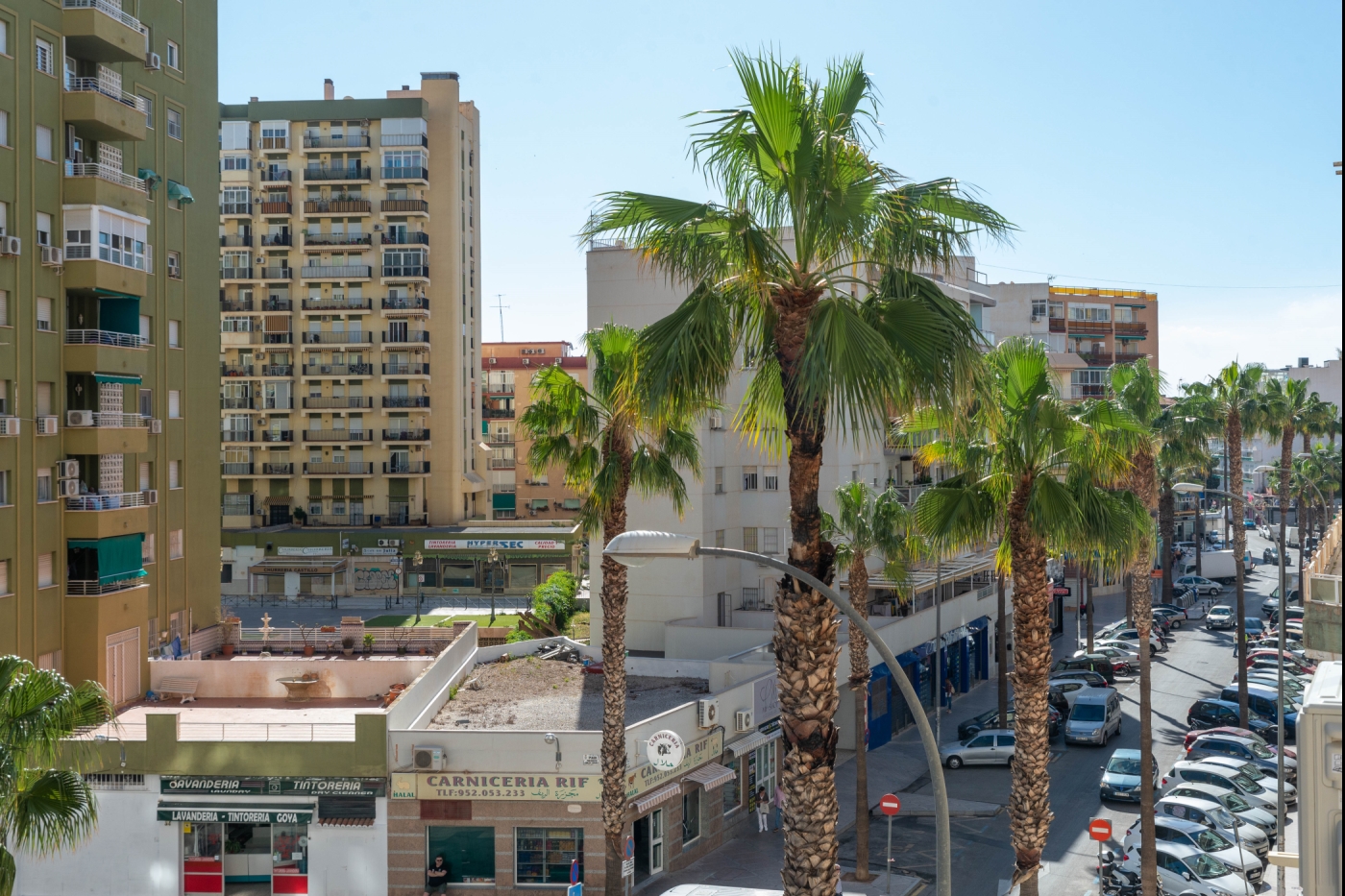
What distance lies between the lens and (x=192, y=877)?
88.6 feet

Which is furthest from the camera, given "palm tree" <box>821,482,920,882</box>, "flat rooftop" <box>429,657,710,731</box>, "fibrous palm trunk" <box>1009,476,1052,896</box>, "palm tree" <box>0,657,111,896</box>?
"palm tree" <box>821,482,920,882</box>

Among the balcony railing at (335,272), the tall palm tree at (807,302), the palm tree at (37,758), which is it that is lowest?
the palm tree at (37,758)

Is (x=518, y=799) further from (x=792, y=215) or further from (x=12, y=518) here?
(x=792, y=215)

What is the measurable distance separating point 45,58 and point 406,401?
4565 cm

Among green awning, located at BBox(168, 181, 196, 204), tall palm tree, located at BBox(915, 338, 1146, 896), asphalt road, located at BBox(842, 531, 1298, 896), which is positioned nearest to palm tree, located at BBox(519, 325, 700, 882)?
tall palm tree, located at BBox(915, 338, 1146, 896)

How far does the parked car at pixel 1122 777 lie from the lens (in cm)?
3241

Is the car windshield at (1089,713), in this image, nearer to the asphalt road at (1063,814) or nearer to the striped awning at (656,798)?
the asphalt road at (1063,814)

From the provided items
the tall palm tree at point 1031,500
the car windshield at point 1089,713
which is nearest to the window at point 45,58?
the tall palm tree at point 1031,500

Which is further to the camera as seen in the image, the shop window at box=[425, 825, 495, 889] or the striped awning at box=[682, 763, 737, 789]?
the striped awning at box=[682, 763, 737, 789]

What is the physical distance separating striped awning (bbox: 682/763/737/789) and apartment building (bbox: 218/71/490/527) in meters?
50.5

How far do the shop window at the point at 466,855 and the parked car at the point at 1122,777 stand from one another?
16.9 m

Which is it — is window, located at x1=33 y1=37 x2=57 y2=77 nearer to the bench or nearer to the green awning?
the green awning

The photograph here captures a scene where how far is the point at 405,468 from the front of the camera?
77812 millimetres

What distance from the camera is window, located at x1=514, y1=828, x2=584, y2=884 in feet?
87.1
